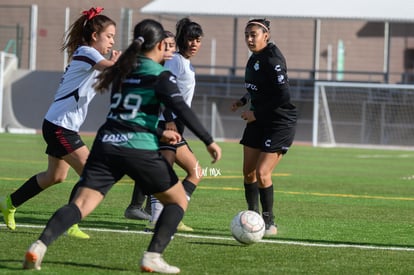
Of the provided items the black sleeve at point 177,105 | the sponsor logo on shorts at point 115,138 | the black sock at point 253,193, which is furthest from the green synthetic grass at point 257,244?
the black sleeve at point 177,105

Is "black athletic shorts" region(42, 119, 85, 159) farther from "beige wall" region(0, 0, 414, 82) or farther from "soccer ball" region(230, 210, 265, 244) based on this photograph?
"beige wall" region(0, 0, 414, 82)

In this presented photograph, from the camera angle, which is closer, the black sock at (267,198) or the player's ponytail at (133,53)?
the player's ponytail at (133,53)

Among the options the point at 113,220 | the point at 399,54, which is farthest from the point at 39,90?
the point at 113,220

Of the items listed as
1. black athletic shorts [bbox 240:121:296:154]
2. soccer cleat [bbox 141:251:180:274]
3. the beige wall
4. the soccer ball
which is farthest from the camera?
the beige wall

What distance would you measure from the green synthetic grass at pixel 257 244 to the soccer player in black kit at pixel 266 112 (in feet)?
2.07

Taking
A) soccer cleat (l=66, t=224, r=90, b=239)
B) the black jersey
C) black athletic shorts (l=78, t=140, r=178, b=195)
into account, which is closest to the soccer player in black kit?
the black jersey

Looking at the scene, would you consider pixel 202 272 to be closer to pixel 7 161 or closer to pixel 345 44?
pixel 7 161

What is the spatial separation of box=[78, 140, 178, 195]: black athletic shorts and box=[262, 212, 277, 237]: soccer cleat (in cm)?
294

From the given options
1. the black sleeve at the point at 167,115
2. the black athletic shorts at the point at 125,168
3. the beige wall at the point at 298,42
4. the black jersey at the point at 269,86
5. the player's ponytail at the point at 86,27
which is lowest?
the black athletic shorts at the point at 125,168

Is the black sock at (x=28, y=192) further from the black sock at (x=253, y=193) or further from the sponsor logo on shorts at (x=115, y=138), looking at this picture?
the sponsor logo on shorts at (x=115, y=138)

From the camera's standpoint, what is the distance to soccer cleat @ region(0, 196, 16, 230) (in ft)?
31.1

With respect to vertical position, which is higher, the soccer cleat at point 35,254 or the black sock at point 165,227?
the black sock at point 165,227

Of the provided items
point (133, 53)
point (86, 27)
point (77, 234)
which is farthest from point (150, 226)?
point (133, 53)

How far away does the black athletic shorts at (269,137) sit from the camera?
33.7ft
